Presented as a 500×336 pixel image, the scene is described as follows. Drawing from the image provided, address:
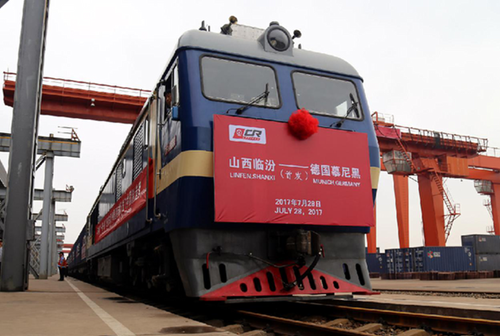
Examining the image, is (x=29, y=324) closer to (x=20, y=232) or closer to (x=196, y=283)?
(x=196, y=283)

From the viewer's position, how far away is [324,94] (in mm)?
7414

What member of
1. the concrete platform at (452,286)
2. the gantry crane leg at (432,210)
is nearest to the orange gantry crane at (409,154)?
the gantry crane leg at (432,210)

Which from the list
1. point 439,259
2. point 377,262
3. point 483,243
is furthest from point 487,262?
point 377,262

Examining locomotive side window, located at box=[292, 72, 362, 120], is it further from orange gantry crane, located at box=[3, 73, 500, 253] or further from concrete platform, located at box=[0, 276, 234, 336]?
orange gantry crane, located at box=[3, 73, 500, 253]

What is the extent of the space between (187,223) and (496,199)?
3521cm

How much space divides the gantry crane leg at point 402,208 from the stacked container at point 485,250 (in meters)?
4.93

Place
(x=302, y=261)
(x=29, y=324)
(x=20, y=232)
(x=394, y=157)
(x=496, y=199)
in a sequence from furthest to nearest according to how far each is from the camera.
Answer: (x=496, y=199) < (x=394, y=157) < (x=20, y=232) < (x=302, y=261) < (x=29, y=324)

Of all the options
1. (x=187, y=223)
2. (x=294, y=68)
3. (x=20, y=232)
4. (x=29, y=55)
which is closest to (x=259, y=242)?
(x=187, y=223)

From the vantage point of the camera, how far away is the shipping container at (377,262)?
30062 millimetres

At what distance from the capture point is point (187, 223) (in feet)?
19.9

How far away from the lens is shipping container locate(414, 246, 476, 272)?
2597 cm

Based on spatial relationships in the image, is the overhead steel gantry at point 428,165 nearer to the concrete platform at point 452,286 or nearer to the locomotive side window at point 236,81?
the concrete platform at point 452,286

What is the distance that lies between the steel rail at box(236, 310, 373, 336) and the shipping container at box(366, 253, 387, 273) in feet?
84.4

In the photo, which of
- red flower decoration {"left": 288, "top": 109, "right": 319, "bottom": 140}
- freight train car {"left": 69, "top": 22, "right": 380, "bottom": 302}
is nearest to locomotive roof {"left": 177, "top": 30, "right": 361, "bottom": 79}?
freight train car {"left": 69, "top": 22, "right": 380, "bottom": 302}
